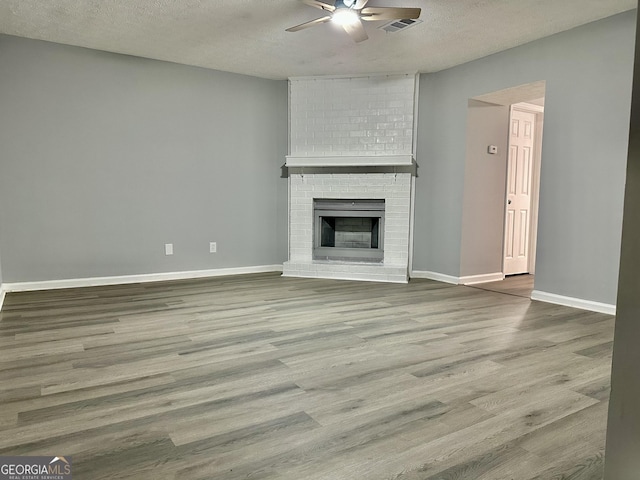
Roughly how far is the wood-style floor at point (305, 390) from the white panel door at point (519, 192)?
2.27 metres

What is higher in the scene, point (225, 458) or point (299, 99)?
point (299, 99)

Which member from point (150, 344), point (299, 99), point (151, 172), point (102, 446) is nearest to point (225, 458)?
point (102, 446)

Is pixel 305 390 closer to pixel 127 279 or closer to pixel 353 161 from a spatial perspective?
pixel 127 279

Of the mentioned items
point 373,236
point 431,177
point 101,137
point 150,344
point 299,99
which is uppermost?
point 299,99

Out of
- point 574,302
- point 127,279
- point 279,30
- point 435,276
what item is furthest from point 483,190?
point 127,279

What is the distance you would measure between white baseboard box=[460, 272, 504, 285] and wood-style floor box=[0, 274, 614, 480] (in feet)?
4.29

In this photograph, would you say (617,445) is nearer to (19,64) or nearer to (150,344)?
(150,344)

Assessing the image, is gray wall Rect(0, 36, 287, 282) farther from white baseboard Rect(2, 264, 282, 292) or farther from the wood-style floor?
the wood-style floor

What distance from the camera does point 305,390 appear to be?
209cm

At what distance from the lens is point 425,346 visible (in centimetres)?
276

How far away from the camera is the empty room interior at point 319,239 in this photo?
166cm

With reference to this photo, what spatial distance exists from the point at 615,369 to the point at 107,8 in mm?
4098

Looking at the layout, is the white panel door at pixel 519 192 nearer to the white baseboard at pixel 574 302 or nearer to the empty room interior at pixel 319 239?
the empty room interior at pixel 319 239

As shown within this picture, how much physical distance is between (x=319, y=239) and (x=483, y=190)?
82.9 inches
